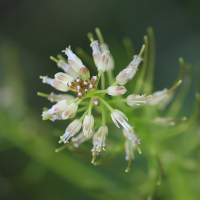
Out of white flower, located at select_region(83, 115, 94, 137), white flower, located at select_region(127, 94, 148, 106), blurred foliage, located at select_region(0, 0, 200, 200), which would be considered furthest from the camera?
blurred foliage, located at select_region(0, 0, 200, 200)

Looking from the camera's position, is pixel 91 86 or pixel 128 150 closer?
pixel 91 86

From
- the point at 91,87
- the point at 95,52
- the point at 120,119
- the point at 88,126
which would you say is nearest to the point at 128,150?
the point at 120,119

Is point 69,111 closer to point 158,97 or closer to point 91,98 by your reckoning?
point 91,98

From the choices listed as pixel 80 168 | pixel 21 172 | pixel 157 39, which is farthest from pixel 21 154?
pixel 157 39

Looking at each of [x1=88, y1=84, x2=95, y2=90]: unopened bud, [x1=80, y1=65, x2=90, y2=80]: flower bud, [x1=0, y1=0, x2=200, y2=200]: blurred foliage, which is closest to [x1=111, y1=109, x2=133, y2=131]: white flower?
[x1=88, y1=84, x2=95, y2=90]: unopened bud

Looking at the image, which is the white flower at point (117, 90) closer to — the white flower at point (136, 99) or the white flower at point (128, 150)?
the white flower at point (136, 99)

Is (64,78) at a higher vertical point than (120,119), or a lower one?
higher

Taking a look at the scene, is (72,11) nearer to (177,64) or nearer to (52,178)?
(177,64)

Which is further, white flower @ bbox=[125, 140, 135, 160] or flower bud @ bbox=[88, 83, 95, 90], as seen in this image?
white flower @ bbox=[125, 140, 135, 160]

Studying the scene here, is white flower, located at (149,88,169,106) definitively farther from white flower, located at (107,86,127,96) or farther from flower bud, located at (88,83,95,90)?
flower bud, located at (88,83,95,90)

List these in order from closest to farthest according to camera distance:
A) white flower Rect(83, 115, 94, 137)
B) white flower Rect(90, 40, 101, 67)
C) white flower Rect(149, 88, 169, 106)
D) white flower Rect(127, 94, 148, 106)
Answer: white flower Rect(83, 115, 94, 137), white flower Rect(127, 94, 148, 106), white flower Rect(90, 40, 101, 67), white flower Rect(149, 88, 169, 106)
